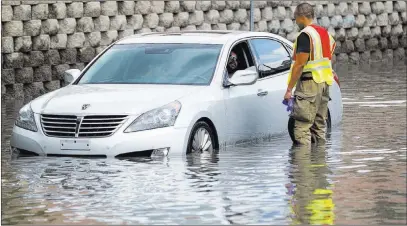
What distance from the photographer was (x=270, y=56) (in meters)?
17.2

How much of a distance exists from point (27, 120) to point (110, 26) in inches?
627

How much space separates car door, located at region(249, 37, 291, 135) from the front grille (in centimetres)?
232

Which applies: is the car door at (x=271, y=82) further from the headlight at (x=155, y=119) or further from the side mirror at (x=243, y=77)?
the headlight at (x=155, y=119)

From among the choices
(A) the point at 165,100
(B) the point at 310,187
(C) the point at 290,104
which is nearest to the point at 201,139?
(A) the point at 165,100

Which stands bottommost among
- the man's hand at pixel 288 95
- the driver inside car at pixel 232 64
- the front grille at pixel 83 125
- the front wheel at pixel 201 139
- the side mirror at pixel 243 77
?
the front wheel at pixel 201 139

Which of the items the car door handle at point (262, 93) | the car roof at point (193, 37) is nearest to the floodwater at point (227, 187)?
the car door handle at point (262, 93)

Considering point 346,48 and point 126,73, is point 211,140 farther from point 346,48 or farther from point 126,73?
point 346,48

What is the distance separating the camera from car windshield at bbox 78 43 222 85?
16.0m

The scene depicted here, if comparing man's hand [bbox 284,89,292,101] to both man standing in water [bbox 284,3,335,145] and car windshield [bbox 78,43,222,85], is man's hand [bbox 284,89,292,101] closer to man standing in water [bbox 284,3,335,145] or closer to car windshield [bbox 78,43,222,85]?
man standing in water [bbox 284,3,335,145]

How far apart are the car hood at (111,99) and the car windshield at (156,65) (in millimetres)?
328

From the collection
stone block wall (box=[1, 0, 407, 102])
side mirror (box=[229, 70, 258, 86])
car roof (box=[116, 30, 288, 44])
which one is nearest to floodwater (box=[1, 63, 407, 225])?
side mirror (box=[229, 70, 258, 86])

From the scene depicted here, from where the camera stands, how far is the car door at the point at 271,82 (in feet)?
55.0

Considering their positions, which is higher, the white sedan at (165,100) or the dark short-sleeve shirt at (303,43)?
the dark short-sleeve shirt at (303,43)

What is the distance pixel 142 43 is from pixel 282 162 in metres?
2.60
